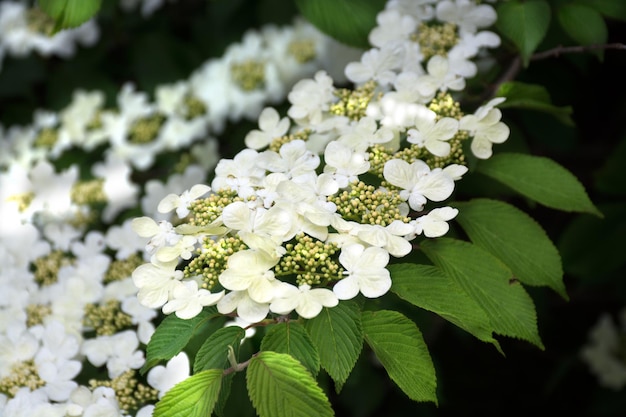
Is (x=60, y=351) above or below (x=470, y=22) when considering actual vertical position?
below

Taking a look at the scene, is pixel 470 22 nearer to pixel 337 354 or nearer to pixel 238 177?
pixel 238 177

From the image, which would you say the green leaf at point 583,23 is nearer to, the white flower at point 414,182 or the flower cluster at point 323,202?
the flower cluster at point 323,202

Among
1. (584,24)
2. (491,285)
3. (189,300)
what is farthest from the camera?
(584,24)

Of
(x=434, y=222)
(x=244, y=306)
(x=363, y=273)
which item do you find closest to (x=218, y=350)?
(x=244, y=306)

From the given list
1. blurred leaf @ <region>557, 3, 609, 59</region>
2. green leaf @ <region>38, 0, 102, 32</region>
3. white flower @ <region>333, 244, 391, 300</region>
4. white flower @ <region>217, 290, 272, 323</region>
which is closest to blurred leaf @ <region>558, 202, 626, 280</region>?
blurred leaf @ <region>557, 3, 609, 59</region>

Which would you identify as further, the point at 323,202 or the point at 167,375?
the point at 167,375

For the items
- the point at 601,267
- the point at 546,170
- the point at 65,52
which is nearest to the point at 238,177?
the point at 546,170

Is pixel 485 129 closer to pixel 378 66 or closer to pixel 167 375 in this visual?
pixel 378 66
